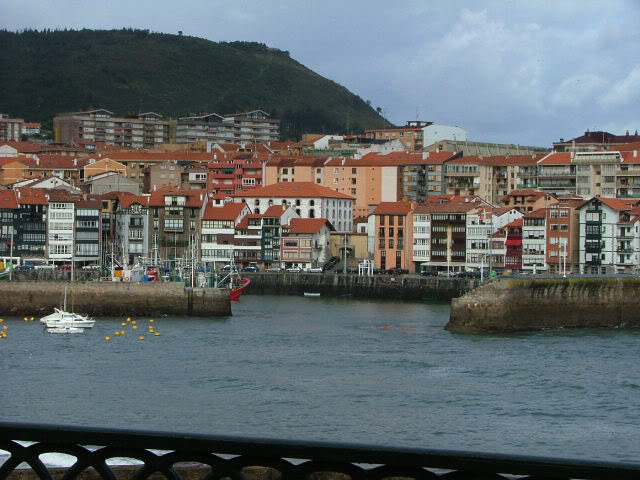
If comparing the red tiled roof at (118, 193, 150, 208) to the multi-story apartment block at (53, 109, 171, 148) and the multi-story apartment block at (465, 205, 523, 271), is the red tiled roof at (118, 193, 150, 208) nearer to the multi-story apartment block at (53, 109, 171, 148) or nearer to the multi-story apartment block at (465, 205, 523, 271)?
the multi-story apartment block at (465, 205, 523, 271)

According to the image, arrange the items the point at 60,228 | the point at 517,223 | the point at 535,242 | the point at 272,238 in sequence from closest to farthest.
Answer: the point at 535,242 → the point at 517,223 → the point at 60,228 → the point at 272,238

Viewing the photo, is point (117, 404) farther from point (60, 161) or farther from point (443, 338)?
point (60, 161)

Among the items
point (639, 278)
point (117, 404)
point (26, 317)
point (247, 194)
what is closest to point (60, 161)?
point (247, 194)

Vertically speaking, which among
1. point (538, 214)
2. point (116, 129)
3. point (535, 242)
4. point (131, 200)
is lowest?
point (535, 242)

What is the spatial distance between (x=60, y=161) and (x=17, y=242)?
22108 mm

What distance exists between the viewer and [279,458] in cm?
303

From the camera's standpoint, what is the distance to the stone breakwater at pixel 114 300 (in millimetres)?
48031

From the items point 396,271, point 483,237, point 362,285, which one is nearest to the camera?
point 362,285

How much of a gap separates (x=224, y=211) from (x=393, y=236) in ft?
33.9

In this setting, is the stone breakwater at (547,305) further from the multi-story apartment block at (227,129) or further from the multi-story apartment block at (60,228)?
the multi-story apartment block at (227,129)

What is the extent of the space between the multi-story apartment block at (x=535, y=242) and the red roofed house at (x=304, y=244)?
12744 millimetres

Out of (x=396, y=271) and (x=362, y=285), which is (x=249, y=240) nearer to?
(x=396, y=271)

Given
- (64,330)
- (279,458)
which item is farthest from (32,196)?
(279,458)

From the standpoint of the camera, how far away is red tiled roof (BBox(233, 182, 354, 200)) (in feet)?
261
